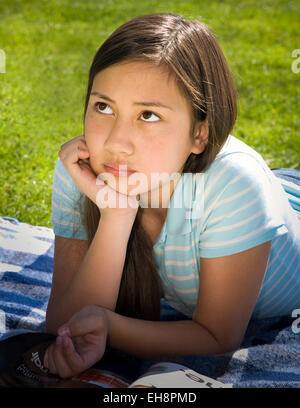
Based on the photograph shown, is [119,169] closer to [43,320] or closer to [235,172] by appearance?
[235,172]

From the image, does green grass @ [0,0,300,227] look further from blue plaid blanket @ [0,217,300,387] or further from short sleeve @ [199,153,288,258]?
short sleeve @ [199,153,288,258]

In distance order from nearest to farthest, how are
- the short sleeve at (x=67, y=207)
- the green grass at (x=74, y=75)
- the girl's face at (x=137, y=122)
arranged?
the girl's face at (x=137, y=122)
the short sleeve at (x=67, y=207)
the green grass at (x=74, y=75)

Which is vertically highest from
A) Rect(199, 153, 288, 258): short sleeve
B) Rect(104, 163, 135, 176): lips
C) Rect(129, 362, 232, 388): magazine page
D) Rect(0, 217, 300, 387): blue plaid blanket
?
Rect(104, 163, 135, 176): lips

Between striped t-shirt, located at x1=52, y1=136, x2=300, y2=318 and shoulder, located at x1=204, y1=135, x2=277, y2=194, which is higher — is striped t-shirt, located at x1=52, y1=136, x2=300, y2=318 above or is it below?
below

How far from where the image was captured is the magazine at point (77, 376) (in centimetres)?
188

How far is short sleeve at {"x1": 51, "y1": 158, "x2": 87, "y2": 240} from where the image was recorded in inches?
97.0

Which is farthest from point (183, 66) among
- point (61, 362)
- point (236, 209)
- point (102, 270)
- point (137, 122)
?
point (61, 362)

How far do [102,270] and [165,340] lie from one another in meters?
0.36

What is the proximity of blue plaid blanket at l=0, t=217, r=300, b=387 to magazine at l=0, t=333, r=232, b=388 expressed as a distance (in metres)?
0.11

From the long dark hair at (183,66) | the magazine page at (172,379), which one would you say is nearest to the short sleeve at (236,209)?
the long dark hair at (183,66)

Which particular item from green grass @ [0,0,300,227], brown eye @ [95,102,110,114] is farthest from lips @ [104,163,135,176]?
green grass @ [0,0,300,227]

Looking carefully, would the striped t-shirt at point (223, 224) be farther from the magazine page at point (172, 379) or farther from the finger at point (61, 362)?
the finger at point (61, 362)

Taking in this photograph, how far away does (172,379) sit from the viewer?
188 cm

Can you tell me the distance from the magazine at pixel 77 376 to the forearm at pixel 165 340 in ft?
0.36
